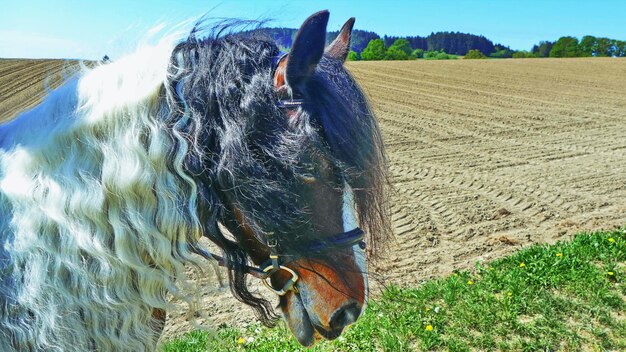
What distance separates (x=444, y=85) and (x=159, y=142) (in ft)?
55.4

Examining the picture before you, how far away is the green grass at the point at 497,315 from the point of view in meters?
3.13

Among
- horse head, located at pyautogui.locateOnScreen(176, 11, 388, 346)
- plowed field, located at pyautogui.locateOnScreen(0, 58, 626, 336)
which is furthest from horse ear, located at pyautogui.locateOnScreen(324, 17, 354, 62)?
plowed field, located at pyautogui.locateOnScreen(0, 58, 626, 336)

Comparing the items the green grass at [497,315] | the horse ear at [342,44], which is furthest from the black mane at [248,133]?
the green grass at [497,315]

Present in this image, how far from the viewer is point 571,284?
12.2 ft

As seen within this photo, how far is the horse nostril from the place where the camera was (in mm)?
1480

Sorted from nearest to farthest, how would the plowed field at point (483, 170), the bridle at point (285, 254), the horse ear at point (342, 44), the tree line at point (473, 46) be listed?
the bridle at point (285, 254), the horse ear at point (342, 44), the plowed field at point (483, 170), the tree line at point (473, 46)

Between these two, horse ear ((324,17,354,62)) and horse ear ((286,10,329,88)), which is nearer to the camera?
horse ear ((286,10,329,88))

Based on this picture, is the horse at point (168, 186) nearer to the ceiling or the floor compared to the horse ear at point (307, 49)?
nearer to the floor

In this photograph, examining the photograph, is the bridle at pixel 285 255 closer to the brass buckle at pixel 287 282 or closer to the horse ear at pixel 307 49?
the brass buckle at pixel 287 282

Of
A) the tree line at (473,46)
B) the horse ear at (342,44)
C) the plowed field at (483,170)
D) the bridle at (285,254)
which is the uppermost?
the horse ear at (342,44)

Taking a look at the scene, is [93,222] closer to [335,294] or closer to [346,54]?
[335,294]

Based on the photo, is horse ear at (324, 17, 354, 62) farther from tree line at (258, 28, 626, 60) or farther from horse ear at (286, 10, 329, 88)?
tree line at (258, 28, 626, 60)

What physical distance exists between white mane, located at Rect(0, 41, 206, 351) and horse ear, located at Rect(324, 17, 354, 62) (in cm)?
56

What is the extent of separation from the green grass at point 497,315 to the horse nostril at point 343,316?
4.70 ft
